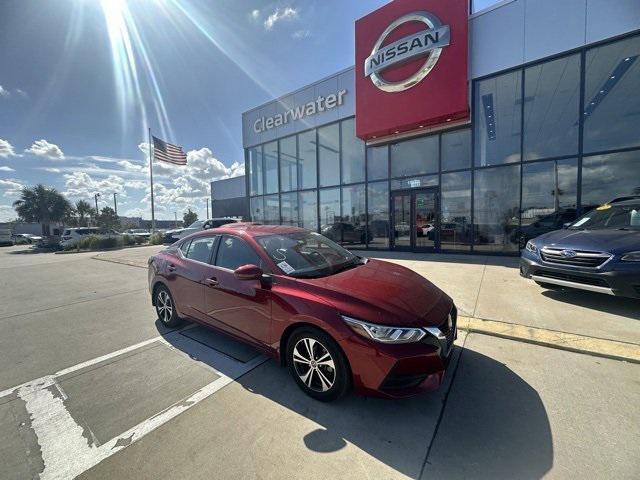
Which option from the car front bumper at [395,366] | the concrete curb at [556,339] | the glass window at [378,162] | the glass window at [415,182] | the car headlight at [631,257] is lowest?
the concrete curb at [556,339]

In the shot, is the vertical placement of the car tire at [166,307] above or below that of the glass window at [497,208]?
below

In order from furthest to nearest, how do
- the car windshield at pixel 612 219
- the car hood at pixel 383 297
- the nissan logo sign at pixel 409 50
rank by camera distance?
the nissan logo sign at pixel 409 50, the car windshield at pixel 612 219, the car hood at pixel 383 297

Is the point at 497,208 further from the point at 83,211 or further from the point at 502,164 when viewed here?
the point at 83,211

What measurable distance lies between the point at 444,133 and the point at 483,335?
8.98m

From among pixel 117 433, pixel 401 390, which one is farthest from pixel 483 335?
pixel 117 433

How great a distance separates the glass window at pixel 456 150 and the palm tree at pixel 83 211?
222ft

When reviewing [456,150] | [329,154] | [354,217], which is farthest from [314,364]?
[329,154]

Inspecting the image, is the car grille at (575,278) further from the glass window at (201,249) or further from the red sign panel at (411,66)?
the red sign panel at (411,66)

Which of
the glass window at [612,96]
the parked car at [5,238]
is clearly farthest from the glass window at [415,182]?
the parked car at [5,238]

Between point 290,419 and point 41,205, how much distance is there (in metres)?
50.6

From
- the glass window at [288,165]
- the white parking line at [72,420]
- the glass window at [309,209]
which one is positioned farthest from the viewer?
the glass window at [288,165]

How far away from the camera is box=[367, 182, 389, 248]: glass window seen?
12.1 meters

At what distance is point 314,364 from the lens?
8.41 ft

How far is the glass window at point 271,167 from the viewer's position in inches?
623
